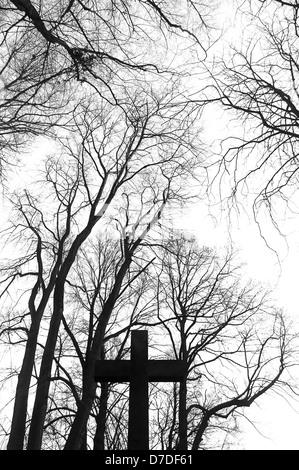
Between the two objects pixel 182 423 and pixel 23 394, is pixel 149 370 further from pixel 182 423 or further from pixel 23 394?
pixel 182 423

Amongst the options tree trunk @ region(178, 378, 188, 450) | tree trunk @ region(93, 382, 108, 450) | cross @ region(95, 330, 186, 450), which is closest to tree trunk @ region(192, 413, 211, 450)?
tree trunk @ region(178, 378, 188, 450)

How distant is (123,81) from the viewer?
16.1 feet

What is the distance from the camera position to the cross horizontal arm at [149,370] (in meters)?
4.66

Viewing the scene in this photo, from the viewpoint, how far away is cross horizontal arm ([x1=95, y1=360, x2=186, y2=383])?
15.3ft

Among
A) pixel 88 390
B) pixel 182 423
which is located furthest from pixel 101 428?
pixel 182 423

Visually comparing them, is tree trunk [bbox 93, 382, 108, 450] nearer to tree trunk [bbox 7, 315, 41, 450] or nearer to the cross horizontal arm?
tree trunk [bbox 7, 315, 41, 450]

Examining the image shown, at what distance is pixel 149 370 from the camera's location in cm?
466

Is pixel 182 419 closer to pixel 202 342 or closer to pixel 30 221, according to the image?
pixel 202 342

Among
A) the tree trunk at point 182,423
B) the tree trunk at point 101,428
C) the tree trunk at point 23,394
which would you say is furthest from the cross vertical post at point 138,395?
the tree trunk at point 182,423

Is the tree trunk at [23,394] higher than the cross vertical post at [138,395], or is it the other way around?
the tree trunk at [23,394]

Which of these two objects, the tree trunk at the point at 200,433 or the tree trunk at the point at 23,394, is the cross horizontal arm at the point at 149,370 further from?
the tree trunk at the point at 200,433

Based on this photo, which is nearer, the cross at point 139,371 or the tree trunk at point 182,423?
the cross at point 139,371
